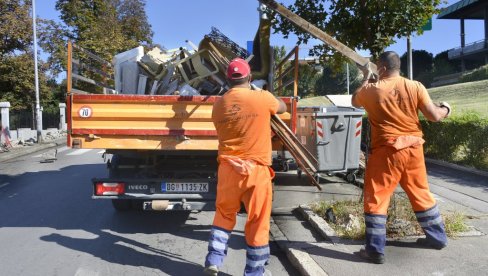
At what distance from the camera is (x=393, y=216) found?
527 cm

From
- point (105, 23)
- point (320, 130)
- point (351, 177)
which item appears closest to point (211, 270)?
point (320, 130)

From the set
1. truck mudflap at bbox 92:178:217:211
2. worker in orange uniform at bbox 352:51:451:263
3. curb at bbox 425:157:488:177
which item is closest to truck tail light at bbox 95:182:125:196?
truck mudflap at bbox 92:178:217:211

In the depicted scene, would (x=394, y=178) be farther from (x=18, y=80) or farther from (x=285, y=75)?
(x=18, y=80)

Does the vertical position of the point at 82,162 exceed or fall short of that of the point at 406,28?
it falls short

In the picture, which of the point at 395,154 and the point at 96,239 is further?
the point at 96,239

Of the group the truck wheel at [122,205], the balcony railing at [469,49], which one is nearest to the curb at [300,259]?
the truck wheel at [122,205]

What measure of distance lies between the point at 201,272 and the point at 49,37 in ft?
97.8

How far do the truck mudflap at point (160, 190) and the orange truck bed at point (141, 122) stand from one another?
474 millimetres

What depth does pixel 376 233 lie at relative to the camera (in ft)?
14.2

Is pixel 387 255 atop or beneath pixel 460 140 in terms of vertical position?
beneath

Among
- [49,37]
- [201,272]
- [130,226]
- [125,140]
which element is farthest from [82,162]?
[49,37]

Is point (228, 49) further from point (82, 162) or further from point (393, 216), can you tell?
point (82, 162)

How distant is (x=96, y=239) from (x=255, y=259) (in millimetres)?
2609

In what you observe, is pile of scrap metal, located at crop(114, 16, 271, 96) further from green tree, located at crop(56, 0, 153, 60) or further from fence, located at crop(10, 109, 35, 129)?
green tree, located at crop(56, 0, 153, 60)
